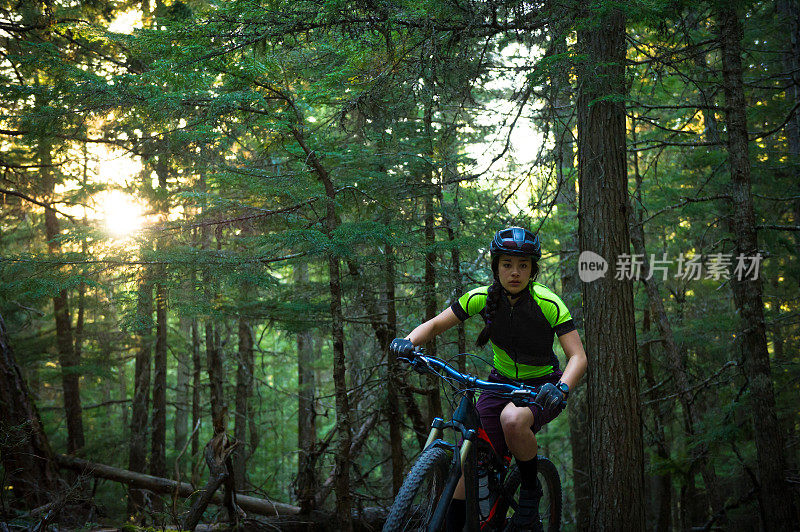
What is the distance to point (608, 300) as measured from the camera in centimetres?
520

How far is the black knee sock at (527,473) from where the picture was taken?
387 cm

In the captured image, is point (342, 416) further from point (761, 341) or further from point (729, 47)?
point (729, 47)

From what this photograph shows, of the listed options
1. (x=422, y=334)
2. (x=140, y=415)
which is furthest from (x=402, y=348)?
(x=140, y=415)

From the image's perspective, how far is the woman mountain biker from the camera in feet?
12.8

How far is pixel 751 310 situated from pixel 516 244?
5.02 m

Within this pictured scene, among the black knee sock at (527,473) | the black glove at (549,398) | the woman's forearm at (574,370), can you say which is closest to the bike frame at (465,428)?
the black glove at (549,398)

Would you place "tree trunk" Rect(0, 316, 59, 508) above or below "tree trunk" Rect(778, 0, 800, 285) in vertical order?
below

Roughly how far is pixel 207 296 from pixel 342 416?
273 centimetres

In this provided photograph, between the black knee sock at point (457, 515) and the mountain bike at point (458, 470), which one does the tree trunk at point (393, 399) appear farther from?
the black knee sock at point (457, 515)

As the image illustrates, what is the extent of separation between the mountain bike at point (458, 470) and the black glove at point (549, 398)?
13cm

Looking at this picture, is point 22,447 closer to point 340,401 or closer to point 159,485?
point 159,485

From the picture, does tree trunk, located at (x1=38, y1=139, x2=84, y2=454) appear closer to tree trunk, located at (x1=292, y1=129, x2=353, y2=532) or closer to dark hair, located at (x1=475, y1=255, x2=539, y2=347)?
tree trunk, located at (x1=292, y1=129, x2=353, y2=532)

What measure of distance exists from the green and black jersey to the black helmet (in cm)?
30
